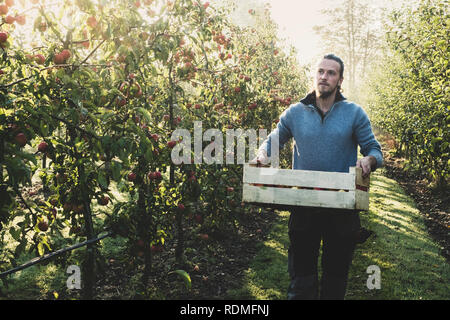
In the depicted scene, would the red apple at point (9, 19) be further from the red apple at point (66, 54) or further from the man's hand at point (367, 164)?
the man's hand at point (367, 164)

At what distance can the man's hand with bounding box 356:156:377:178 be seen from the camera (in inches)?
93.9

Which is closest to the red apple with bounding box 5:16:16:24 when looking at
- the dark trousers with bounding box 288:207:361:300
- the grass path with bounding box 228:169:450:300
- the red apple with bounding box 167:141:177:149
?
the red apple with bounding box 167:141:177:149

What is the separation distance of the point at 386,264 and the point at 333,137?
2977mm

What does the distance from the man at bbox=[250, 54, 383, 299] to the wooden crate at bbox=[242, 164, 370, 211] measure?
11cm

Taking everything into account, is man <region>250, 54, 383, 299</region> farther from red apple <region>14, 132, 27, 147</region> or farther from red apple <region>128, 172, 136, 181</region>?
red apple <region>14, 132, 27, 147</region>

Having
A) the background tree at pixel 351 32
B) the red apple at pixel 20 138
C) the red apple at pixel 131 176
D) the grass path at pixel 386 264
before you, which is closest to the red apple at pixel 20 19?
the red apple at pixel 20 138

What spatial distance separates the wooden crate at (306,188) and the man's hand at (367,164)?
0.10 ft

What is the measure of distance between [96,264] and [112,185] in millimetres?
5340

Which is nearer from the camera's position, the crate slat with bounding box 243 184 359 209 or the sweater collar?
the crate slat with bounding box 243 184 359 209

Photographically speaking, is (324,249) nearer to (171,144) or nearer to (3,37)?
(171,144)

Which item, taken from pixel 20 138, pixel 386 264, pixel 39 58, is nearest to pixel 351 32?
pixel 386 264

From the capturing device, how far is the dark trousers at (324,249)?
2.48 metres
